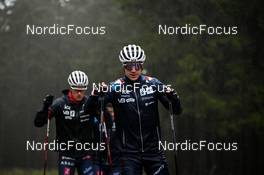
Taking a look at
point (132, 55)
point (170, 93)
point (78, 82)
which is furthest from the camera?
point (78, 82)

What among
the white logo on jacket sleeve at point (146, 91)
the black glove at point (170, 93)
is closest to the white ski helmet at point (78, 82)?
the white logo on jacket sleeve at point (146, 91)

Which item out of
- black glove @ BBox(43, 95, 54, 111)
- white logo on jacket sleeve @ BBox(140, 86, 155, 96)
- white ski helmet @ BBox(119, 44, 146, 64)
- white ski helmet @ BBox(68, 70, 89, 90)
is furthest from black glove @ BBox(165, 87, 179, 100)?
black glove @ BBox(43, 95, 54, 111)

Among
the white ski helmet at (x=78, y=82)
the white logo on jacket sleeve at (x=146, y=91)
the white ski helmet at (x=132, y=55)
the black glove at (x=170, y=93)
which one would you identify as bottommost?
the black glove at (x=170, y=93)

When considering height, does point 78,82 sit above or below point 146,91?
above

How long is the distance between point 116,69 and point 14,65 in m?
3.15

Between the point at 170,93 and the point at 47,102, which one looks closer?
the point at 170,93

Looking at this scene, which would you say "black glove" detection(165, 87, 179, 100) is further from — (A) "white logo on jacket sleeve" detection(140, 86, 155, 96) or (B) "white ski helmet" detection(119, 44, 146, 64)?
(B) "white ski helmet" detection(119, 44, 146, 64)

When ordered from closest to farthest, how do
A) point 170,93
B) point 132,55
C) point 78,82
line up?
point 170,93, point 132,55, point 78,82

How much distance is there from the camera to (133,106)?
8.59 m

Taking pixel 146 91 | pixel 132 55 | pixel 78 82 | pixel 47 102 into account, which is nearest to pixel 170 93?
pixel 146 91

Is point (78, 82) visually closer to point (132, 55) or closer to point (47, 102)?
point (47, 102)

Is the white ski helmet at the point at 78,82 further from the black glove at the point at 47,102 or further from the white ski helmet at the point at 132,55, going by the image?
the white ski helmet at the point at 132,55

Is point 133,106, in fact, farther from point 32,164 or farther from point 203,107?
point 32,164

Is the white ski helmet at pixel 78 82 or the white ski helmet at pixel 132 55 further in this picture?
the white ski helmet at pixel 78 82
